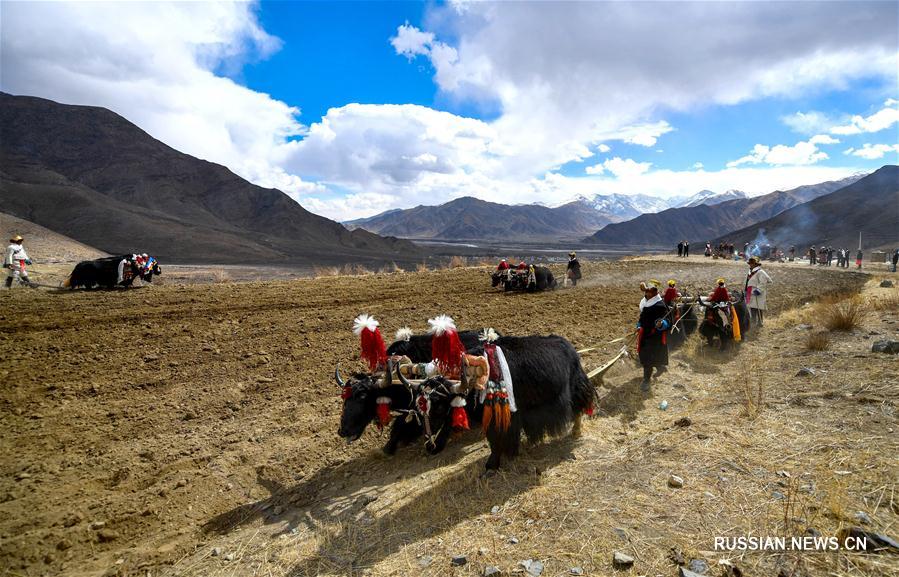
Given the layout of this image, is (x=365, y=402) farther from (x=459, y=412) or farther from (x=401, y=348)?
(x=401, y=348)

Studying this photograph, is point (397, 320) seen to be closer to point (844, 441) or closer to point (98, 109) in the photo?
point (844, 441)

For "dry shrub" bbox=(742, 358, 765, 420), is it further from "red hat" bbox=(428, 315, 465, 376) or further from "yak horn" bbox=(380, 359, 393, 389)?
"yak horn" bbox=(380, 359, 393, 389)

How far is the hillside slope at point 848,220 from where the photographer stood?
57.0m

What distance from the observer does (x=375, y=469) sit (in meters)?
5.12

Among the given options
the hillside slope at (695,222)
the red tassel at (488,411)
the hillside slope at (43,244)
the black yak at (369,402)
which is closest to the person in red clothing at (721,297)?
Answer: the red tassel at (488,411)

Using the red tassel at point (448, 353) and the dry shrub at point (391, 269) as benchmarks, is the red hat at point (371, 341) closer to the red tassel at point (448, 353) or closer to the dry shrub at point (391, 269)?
the red tassel at point (448, 353)

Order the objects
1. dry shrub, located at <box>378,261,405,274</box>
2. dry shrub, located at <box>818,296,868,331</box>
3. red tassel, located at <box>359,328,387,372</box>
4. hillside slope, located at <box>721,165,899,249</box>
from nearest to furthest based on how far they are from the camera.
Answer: red tassel, located at <box>359,328,387,372</box>
dry shrub, located at <box>818,296,868,331</box>
dry shrub, located at <box>378,261,405,274</box>
hillside slope, located at <box>721,165,899,249</box>

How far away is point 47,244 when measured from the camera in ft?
95.2

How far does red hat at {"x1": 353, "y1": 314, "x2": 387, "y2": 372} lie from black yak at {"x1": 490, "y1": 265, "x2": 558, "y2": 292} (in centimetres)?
1037

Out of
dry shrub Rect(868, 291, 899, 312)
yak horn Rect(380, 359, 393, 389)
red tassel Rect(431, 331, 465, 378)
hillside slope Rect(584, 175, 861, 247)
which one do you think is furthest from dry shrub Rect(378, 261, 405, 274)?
hillside slope Rect(584, 175, 861, 247)

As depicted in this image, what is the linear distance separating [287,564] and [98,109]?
4449 inches

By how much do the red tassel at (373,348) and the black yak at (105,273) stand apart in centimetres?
1182

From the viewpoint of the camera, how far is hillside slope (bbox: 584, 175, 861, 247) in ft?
484

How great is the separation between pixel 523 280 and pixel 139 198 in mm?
77142
